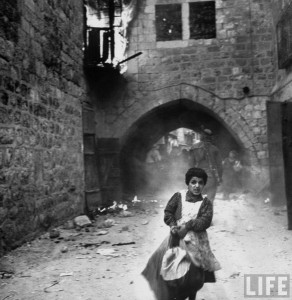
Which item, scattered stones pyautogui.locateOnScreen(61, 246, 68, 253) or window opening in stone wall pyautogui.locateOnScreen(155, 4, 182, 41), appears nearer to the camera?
scattered stones pyautogui.locateOnScreen(61, 246, 68, 253)

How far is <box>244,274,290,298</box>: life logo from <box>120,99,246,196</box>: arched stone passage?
693 cm

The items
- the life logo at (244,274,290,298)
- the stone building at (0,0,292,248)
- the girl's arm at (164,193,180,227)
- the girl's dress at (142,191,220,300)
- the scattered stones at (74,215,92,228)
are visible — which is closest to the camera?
the girl's dress at (142,191,220,300)

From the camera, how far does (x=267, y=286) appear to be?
10.2ft

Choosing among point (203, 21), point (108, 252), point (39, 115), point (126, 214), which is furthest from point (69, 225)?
point (203, 21)

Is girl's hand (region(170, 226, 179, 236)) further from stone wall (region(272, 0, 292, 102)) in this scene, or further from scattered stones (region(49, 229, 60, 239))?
stone wall (region(272, 0, 292, 102))

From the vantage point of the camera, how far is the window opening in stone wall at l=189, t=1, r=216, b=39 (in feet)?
30.3

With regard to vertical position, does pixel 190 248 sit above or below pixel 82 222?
above

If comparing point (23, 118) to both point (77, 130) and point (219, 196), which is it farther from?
point (219, 196)

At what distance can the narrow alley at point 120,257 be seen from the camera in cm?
320

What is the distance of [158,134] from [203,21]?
4.01m

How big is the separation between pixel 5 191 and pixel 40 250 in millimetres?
884

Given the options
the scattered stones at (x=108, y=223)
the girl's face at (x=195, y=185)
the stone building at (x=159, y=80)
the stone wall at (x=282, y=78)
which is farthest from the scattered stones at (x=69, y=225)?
the stone wall at (x=282, y=78)

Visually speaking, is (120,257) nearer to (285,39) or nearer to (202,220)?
(202,220)

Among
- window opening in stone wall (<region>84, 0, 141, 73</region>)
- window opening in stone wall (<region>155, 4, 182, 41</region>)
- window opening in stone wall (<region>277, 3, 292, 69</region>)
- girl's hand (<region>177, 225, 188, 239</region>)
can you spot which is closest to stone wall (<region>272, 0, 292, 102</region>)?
window opening in stone wall (<region>277, 3, 292, 69</region>)
